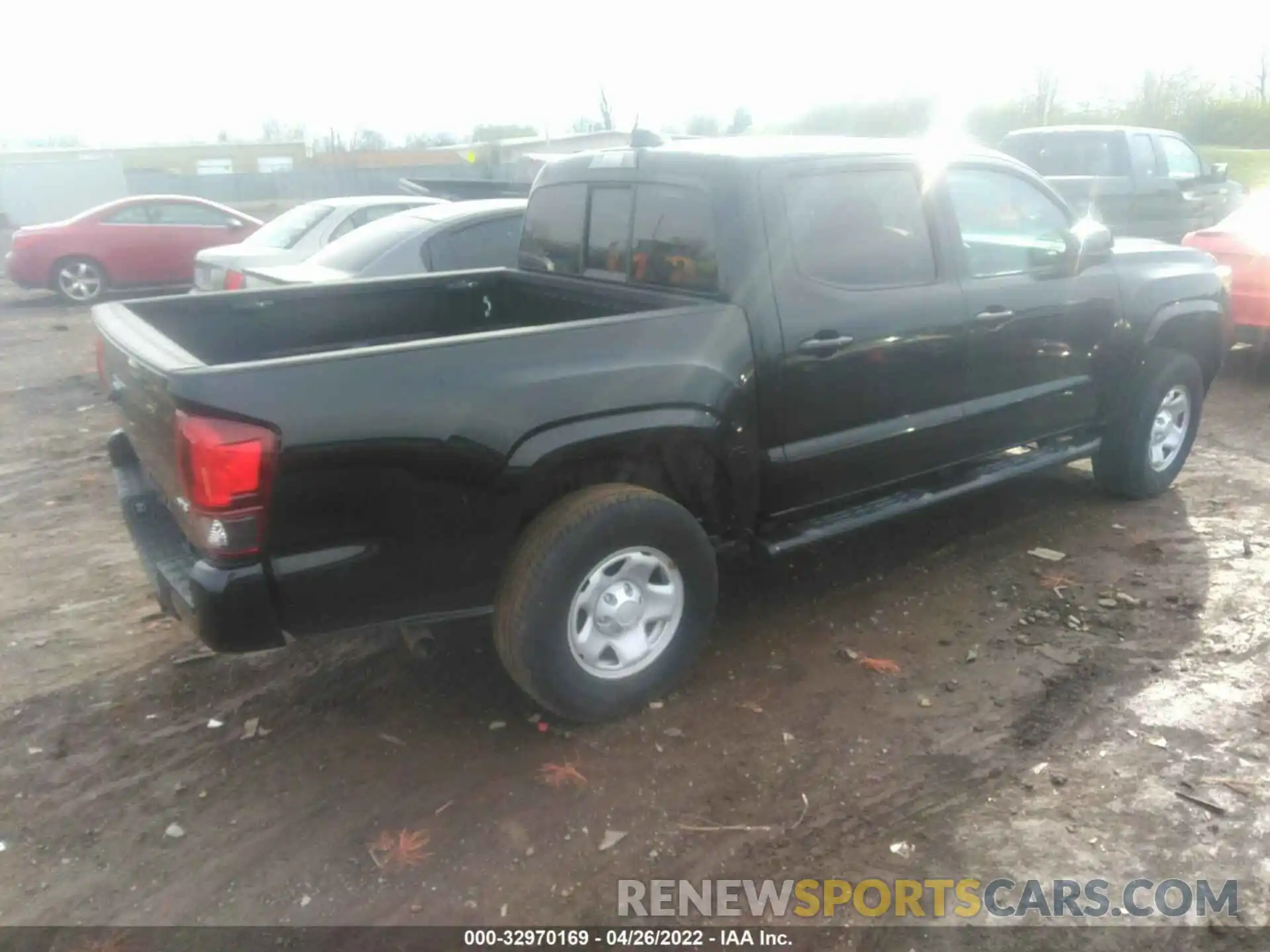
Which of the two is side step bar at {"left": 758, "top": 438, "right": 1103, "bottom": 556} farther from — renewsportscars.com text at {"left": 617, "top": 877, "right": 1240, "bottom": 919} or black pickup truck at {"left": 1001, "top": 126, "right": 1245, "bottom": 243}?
black pickup truck at {"left": 1001, "top": 126, "right": 1245, "bottom": 243}

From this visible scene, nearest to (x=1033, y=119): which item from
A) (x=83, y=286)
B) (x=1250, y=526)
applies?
(x=83, y=286)

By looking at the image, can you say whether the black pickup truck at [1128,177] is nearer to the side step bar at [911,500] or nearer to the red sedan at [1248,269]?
the red sedan at [1248,269]

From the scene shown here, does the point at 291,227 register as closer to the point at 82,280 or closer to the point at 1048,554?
the point at 82,280

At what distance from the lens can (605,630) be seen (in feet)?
11.6

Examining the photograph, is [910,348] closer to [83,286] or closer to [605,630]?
[605,630]

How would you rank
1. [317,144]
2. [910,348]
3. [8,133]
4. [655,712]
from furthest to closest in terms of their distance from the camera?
1. [8,133]
2. [317,144]
3. [910,348]
4. [655,712]

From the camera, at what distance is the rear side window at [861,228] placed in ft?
12.7

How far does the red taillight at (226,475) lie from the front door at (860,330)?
6.15 ft

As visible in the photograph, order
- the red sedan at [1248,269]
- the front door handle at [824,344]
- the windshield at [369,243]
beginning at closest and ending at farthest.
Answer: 1. the front door handle at [824,344]
2. the windshield at [369,243]
3. the red sedan at [1248,269]

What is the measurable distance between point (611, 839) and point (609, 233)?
8.23ft

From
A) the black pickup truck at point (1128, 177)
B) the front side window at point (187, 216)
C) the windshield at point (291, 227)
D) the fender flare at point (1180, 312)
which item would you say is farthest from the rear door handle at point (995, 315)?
the front side window at point (187, 216)

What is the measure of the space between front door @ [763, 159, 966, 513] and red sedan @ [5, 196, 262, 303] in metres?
12.3

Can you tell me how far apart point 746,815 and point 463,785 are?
92cm

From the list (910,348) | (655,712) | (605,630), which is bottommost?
(655,712)
